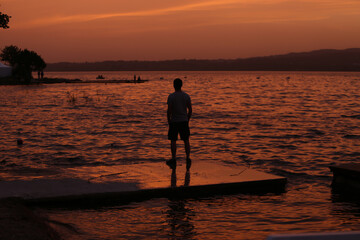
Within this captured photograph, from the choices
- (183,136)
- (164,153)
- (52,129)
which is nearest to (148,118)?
(52,129)

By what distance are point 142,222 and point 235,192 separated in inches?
108

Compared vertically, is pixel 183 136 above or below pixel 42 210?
above

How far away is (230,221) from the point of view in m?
8.83

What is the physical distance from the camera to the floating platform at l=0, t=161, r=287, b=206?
945cm

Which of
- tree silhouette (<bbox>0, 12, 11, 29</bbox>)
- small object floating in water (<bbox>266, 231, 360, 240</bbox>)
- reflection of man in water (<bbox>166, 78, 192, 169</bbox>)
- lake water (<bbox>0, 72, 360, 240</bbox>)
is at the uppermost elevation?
tree silhouette (<bbox>0, 12, 11, 29</bbox>)

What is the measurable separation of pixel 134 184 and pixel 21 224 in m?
3.37

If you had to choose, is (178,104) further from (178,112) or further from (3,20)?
(3,20)

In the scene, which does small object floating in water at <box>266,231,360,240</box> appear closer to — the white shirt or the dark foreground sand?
the dark foreground sand

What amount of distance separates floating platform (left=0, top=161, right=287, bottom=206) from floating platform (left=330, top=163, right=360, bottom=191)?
1625 millimetres

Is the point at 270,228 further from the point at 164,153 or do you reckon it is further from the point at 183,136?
the point at 164,153

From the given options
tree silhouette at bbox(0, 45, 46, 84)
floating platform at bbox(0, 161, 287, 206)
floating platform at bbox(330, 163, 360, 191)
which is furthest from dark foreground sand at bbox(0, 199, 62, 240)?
tree silhouette at bbox(0, 45, 46, 84)

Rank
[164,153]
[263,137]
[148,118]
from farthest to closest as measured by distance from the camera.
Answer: [148,118]
[263,137]
[164,153]

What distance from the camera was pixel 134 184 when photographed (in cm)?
1017

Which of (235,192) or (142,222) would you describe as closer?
(142,222)
